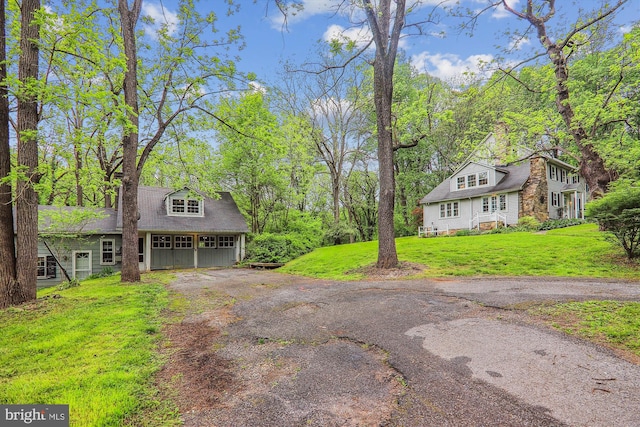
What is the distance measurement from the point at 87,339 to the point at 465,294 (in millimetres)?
6805

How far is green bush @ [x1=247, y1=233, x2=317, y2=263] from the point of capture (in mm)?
18234

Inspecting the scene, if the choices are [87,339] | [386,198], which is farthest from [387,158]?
[87,339]

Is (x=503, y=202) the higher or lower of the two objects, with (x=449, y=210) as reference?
higher

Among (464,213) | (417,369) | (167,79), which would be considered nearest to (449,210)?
(464,213)

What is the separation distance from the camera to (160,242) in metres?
18.2

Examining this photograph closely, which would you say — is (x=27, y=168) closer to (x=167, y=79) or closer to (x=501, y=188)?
(x=167, y=79)

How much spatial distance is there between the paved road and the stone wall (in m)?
15.7

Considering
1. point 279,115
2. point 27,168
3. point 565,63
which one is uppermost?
point 279,115

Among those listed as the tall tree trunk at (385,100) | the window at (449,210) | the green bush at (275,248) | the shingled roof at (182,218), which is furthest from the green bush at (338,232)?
the tall tree trunk at (385,100)

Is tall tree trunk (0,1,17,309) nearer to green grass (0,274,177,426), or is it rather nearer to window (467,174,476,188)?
green grass (0,274,177,426)

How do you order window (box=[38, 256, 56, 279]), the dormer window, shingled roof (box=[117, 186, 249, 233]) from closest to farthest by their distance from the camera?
1. window (box=[38, 256, 56, 279])
2. shingled roof (box=[117, 186, 249, 233])
3. the dormer window

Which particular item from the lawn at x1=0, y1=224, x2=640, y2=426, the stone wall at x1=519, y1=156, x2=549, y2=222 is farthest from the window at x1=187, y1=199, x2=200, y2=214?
the stone wall at x1=519, y1=156, x2=549, y2=222

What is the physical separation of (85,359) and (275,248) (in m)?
15.2

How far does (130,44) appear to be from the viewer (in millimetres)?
10023
